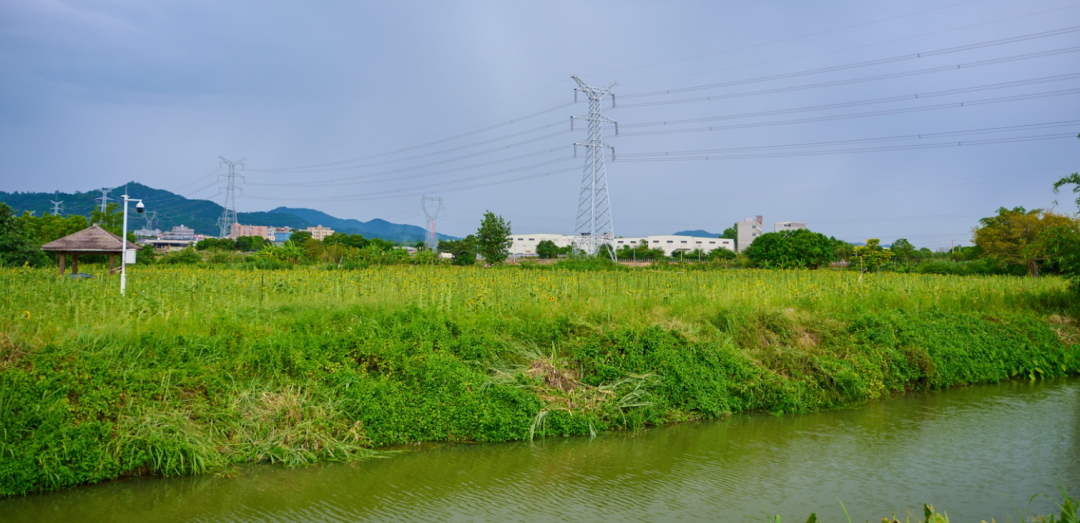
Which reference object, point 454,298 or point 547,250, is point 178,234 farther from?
point 454,298

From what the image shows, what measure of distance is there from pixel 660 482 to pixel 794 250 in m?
40.5

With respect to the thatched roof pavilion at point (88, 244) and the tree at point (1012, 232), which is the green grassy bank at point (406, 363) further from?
the tree at point (1012, 232)

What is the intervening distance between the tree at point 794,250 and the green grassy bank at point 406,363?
1146 inches

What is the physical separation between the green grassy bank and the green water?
1.36 ft

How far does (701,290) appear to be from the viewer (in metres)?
15.7

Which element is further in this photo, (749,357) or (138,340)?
(749,357)

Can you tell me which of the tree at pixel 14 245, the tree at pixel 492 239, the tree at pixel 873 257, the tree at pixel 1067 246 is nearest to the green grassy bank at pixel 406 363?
the tree at pixel 1067 246

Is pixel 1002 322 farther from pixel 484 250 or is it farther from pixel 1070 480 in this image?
pixel 484 250

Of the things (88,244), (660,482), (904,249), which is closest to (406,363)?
(660,482)

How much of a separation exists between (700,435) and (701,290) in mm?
6773

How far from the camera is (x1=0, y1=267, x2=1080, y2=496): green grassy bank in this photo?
7207mm

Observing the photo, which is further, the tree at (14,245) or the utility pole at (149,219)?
the utility pole at (149,219)

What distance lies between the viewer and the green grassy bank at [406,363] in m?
7.21

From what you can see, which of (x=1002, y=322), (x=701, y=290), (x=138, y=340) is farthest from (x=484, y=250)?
(x=138, y=340)
